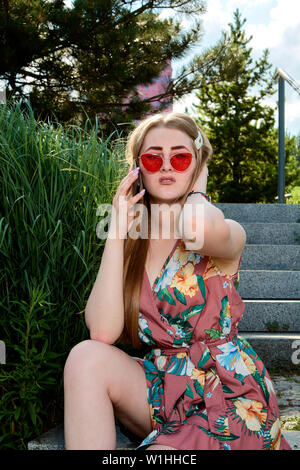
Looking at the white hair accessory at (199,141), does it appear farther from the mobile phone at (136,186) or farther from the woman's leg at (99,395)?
the woman's leg at (99,395)

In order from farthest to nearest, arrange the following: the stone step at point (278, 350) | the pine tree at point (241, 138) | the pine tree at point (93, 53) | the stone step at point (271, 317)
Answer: the pine tree at point (241, 138) < the pine tree at point (93, 53) < the stone step at point (271, 317) < the stone step at point (278, 350)

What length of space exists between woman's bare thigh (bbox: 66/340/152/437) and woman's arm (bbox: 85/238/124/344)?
0.05 m

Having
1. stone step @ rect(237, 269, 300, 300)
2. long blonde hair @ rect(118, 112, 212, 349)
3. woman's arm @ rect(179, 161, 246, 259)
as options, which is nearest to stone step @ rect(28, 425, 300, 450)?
long blonde hair @ rect(118, 112, 212, 349)

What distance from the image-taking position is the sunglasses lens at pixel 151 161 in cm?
174

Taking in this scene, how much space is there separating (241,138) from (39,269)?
9072 mm

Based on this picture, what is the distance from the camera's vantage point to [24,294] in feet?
6.35

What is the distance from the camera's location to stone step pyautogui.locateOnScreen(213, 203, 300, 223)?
17.3 ft

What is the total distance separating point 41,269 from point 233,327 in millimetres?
735

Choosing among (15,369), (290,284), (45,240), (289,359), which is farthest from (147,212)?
(290,284)

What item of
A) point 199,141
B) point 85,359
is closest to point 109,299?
point 85,359

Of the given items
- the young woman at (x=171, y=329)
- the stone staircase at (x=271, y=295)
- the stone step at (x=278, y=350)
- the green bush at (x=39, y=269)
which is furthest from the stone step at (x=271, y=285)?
the young woman at (x=171, y=329)

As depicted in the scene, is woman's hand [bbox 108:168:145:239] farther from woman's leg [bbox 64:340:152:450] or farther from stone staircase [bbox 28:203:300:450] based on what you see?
stone staircase [bbox 28:203:300:450]

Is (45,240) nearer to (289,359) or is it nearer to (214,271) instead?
(214,271)

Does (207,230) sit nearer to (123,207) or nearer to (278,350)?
(123,207)
